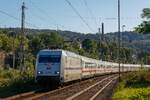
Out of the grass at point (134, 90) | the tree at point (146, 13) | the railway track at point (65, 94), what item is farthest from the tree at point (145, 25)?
the railway track at point (65, 94)

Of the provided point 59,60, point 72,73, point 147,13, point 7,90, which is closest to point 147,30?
point 147,13

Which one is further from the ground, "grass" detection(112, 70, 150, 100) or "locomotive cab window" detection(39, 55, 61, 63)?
"locomotive cab window" detection(39, 55, 61, 63)

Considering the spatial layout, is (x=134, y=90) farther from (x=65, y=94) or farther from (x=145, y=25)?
(x=145, y=25)

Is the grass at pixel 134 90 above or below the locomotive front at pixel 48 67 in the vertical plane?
below

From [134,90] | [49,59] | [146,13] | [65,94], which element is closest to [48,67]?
[49,59]

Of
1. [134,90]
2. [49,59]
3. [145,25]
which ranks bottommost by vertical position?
[134,90]

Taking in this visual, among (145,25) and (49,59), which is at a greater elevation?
(145,25)

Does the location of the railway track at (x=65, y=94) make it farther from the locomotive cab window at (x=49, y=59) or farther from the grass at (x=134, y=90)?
the locomotive cab window at (x=49, y=59)

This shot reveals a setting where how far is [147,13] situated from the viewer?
46250 mm

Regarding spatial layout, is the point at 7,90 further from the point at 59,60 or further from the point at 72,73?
the point at 72,73

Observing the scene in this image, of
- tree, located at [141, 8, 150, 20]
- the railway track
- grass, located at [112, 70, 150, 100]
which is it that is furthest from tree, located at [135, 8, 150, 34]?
the railway track

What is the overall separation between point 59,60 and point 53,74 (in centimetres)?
135

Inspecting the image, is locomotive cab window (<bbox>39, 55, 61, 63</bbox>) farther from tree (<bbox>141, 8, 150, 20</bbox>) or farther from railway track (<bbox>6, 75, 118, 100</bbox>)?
tree (<bbox>141, 8, 150, 20</bbox>)

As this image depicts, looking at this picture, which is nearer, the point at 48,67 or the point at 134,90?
the point at 134,90
